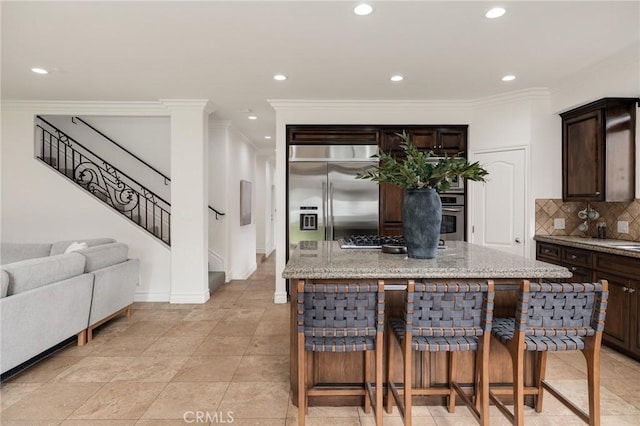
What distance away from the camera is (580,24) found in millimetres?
2641

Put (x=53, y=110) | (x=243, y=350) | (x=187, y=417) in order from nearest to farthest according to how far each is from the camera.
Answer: (x=187, y=417) < (x=243, y=350) < (x=53, y=110)

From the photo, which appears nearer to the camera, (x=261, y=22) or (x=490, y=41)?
(x=261, y=22)

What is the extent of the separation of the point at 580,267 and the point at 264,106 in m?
4.04

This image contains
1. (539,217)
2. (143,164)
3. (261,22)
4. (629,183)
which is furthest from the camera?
(143,164)

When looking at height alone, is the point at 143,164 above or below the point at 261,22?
below

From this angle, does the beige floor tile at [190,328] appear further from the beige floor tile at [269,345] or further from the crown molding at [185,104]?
the crown molding at [185,104]

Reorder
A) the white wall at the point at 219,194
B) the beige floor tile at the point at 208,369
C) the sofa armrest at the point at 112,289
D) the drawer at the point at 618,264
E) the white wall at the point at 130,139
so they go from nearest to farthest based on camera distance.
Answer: the beige floor tile at the point at 208,369 < the drawer at the point at 618,264 < the sofa armrest at the point at 112,289 < the white wall at the point at 130,139 < the white wall at the point at 219,194

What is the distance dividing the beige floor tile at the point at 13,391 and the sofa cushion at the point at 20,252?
1928mm

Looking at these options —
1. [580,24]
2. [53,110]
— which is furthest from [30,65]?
[580,24]

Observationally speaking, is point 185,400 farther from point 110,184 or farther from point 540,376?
point 110,184

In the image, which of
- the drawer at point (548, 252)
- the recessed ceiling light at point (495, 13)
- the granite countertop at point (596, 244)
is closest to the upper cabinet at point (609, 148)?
the granite countertop at point (596, 244)

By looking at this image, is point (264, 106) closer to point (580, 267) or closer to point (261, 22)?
point (261, 22)

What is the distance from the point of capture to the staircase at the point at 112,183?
5.48m

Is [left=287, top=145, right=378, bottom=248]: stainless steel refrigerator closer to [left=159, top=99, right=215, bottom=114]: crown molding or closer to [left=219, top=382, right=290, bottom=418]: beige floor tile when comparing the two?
[left=159, top=99, right=215, bottom=114]: crown molding
